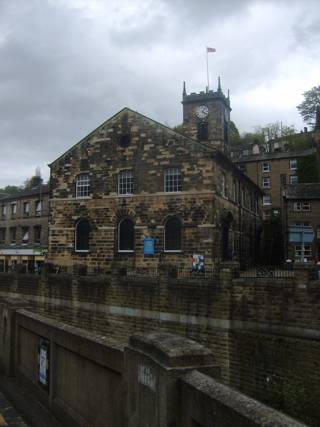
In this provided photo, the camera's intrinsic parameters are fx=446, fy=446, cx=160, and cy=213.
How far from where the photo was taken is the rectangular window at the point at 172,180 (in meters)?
29.3

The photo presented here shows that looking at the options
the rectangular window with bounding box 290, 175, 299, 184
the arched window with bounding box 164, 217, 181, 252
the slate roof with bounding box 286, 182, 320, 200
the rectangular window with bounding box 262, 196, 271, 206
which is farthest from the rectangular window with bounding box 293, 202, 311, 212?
the arched window with bounding box 164, 217, 181, 252

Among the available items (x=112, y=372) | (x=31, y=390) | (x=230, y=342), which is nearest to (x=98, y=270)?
(x=230, y=342)

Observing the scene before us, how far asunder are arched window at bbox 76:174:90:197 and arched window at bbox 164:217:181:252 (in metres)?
6.94

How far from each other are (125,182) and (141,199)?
1.98 m

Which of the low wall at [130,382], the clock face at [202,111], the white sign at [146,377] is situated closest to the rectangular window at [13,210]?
the clock face at [202,111]

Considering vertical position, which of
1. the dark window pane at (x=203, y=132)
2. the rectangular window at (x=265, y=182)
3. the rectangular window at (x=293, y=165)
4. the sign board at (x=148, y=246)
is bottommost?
the sign board at (x=148, y=246)

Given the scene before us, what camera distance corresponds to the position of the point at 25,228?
4831 cm

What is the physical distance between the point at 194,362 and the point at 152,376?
0.49 m

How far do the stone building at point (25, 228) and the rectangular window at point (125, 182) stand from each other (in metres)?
16.7

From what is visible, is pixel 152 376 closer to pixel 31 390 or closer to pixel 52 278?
pixel 31 390

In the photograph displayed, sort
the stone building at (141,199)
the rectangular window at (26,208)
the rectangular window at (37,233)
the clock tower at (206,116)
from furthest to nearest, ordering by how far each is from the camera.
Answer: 1. the rectangular window at (26,208)
2. the rectangular window at (37,233)
3. the clock tower at (206,116)
4. the stone building at (141,199)

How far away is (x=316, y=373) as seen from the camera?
1486cm

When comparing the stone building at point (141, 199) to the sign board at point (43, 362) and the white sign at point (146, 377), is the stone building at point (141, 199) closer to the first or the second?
the sign board at point (43, 362)

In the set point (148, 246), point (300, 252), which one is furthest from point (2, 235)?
point (300, 252)
